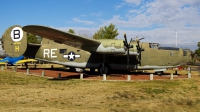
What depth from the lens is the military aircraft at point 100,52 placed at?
1908cm

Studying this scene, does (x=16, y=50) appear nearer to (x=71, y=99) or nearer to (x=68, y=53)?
(x=68, y=53)

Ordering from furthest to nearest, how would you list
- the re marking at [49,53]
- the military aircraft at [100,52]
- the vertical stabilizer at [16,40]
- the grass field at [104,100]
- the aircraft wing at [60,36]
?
the re marking at [49,53], the vertical stabilizer at [16,40], the military aircraft at [100,52], the aircraft wing at [60,36], the grass field at [104,100]

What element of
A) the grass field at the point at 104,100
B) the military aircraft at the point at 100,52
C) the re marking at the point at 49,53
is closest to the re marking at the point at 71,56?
the military aircraft at the point at 100,52

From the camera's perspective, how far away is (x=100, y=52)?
763 inches

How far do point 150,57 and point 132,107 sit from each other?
39.5 ft

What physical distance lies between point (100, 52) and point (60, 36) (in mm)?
4018

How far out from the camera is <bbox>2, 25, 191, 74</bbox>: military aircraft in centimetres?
1908

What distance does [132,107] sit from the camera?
1010 cm

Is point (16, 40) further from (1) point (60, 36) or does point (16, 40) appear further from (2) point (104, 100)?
(2) point (104, 100)

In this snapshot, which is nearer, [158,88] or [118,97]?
[118,97]

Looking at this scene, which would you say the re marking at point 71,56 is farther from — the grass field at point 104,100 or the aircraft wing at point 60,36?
the grass field at point 104,100

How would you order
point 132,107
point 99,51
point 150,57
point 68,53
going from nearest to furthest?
point 132,107
point 99,51
point 150,57
point 68,53

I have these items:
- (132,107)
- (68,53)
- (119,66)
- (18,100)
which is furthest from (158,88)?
(68,53)

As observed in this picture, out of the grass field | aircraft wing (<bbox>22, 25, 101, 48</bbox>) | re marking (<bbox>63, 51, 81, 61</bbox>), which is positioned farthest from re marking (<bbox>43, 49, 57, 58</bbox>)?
the grass field
